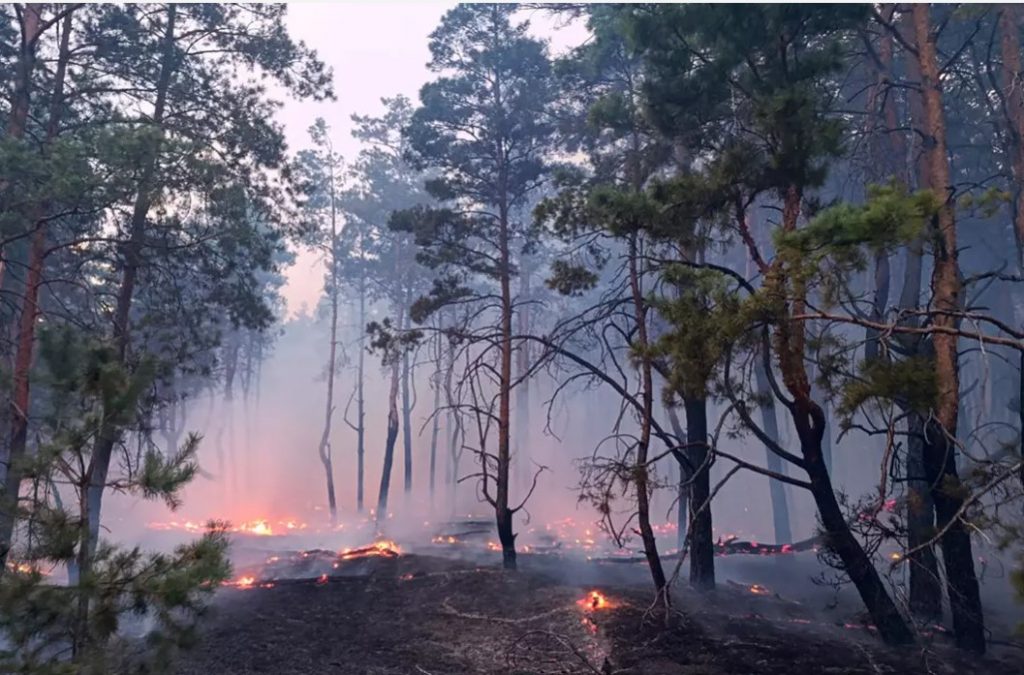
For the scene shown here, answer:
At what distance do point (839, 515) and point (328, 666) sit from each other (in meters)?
6.78

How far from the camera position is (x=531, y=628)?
10.9 m

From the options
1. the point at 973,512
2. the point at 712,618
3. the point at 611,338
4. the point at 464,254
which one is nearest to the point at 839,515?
the point at 973,512

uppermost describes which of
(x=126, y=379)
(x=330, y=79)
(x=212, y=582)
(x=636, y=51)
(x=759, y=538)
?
(x=330, y=79)

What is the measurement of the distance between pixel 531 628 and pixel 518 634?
30 centimetres

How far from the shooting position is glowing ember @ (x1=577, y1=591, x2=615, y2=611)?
37.9ft

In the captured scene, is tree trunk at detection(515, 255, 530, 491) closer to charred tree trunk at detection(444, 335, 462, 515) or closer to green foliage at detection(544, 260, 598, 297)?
charred tree trunk at detection(444, 335, 462, 515)

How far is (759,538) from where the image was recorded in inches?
1229

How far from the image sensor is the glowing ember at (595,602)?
455 inches

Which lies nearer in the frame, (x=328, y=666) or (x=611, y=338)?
(x=328, y=666)

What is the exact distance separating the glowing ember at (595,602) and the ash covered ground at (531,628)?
0.03 meters

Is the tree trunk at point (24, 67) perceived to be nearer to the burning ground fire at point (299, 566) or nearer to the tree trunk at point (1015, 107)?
the burning ground fire at point (299, 566)

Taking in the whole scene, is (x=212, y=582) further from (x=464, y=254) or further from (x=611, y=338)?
(x=611, y=338)

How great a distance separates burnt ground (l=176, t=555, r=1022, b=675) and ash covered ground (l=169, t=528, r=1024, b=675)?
0.03 meters

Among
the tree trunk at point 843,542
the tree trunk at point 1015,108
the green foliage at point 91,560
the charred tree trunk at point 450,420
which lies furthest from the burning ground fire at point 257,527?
the tree trunk at point 1015,108
